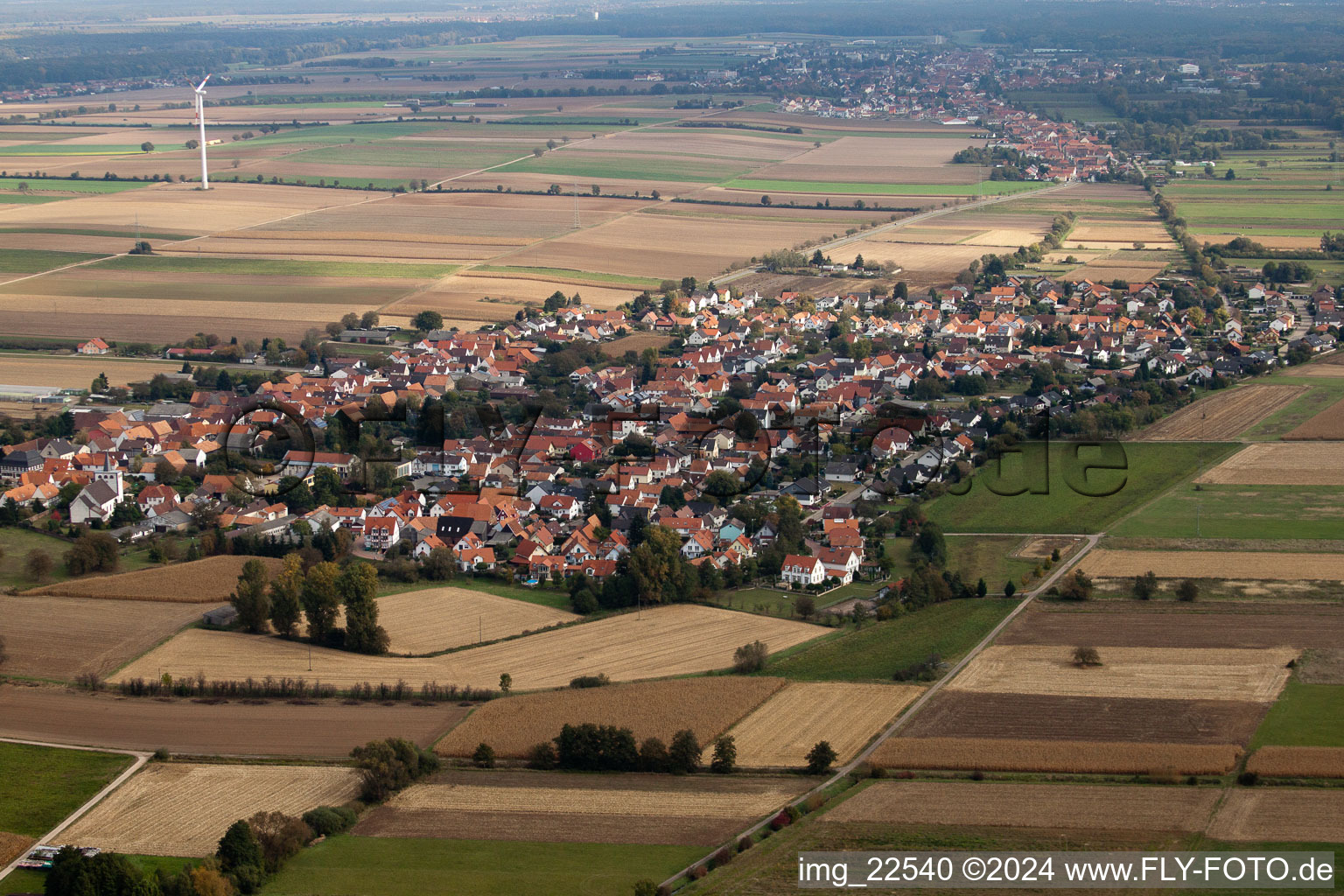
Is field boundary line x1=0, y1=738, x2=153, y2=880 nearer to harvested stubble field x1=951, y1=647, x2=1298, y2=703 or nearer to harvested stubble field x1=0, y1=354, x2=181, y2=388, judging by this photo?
harvested stubble field x1=951, y1=647, x2=1298, y2=703

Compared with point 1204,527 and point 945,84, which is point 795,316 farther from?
point 945,84

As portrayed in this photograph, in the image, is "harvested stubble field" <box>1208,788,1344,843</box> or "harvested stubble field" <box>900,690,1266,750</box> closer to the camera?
"harvested stubble field" <box>1208,788,1344,843</box>

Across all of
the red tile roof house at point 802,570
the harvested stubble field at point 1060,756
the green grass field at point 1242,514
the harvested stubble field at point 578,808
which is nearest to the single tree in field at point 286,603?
the harvested stubble field at point 578,808

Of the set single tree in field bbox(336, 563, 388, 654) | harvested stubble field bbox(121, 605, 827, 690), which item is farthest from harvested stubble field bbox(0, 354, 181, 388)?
single tree in field bbox(336, 563, 388, 654)

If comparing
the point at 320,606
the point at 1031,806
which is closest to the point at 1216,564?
the point at 1031,806

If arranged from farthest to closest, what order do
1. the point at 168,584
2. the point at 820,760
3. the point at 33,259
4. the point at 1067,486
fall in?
1. the point at 33,259
2. the point at 1067,486
3. the point at 168,584
4. the point at 820,760

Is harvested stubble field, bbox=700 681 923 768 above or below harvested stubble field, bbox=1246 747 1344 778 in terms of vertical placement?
below

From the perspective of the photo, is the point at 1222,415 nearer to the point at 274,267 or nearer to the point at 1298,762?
the point at 1298,762

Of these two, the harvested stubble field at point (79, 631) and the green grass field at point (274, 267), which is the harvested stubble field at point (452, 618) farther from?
the green grass field at point (274, 267)
